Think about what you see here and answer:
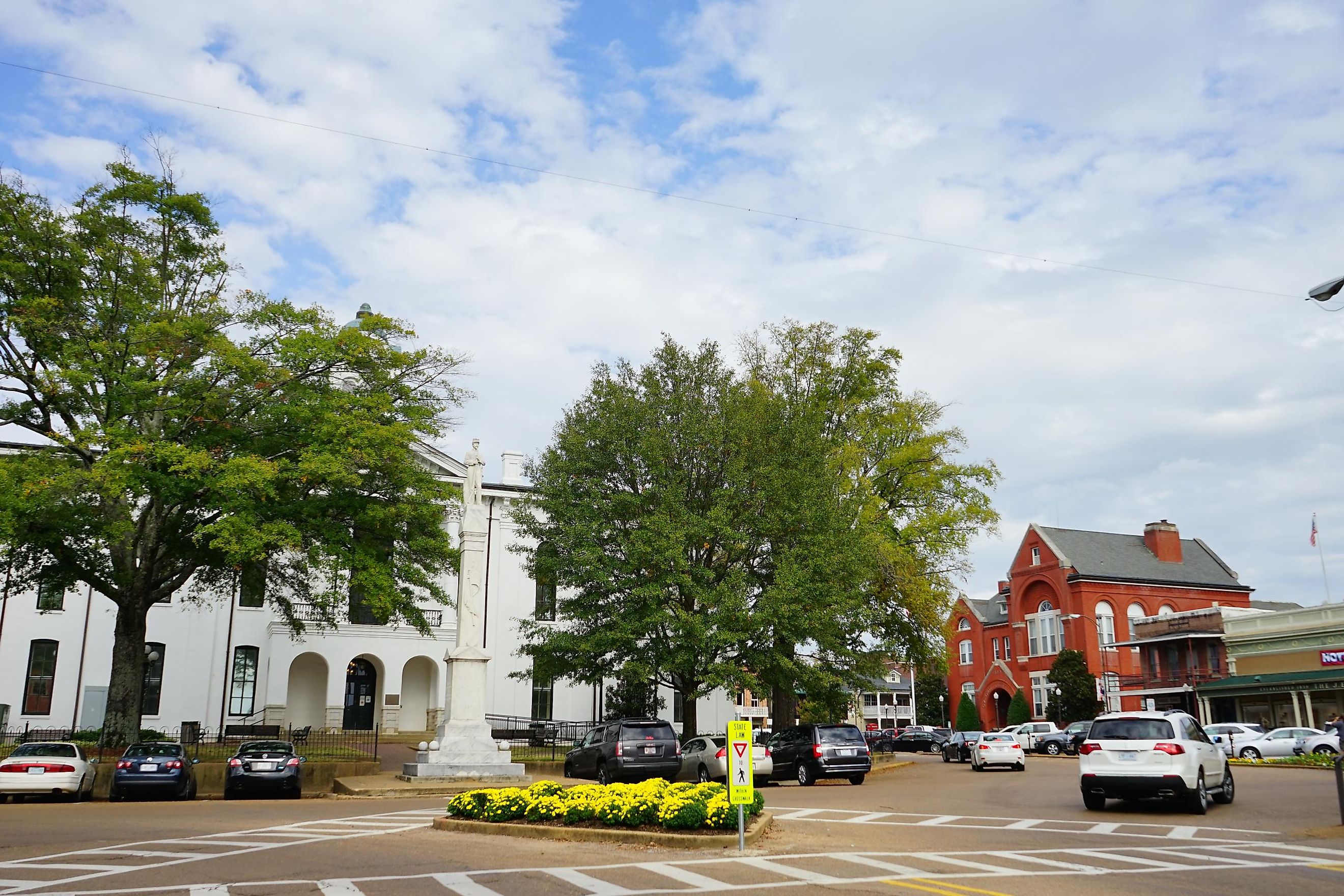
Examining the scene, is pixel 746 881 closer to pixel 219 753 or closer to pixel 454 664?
pixel 454 664

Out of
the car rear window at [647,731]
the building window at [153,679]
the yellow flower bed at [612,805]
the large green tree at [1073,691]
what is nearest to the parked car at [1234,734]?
the large green tree at [1073,691]

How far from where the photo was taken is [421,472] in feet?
94.6

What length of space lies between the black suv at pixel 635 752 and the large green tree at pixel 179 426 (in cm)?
738

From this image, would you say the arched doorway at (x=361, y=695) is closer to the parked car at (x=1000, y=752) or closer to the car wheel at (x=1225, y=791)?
the parked car at (x=1000, y=752)

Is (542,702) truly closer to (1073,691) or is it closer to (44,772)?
(44,772)

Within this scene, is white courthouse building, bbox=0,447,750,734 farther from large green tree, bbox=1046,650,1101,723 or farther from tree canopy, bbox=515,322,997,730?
large green tree, bbox=1046,650,1101,723

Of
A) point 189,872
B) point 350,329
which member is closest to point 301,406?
point 350,329

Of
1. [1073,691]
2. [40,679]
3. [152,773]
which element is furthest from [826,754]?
[1073,691]

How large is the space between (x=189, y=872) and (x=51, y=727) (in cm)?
3752

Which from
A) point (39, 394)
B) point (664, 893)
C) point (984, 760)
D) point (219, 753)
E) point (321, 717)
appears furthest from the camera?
point (321, 717)

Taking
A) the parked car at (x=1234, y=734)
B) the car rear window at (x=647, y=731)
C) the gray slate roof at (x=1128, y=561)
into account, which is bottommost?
the parked car at (x=1234, y=734)

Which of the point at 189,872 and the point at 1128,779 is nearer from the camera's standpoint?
the point at 189,872

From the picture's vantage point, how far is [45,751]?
22141 mm

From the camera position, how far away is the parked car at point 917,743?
5831 centimetres
